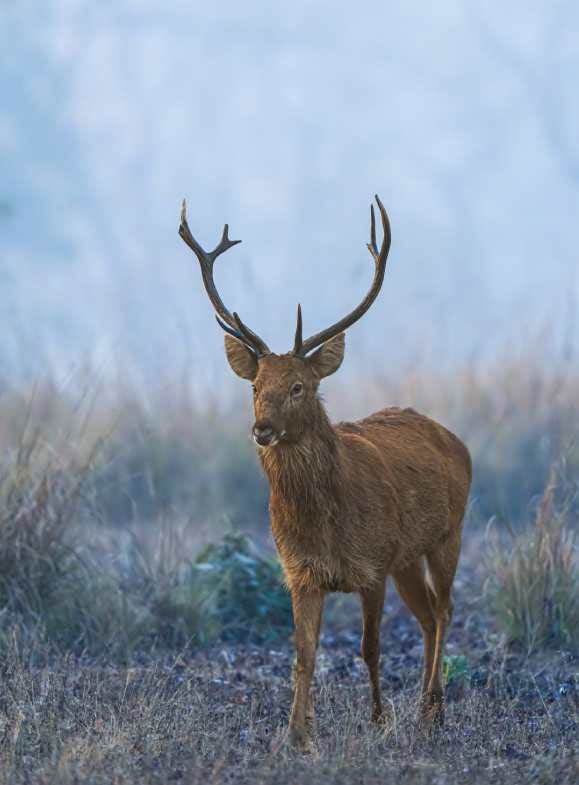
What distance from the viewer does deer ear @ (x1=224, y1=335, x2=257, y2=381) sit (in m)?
8.25

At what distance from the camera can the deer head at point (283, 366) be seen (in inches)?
310

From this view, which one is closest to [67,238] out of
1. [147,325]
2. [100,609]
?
[147,325]

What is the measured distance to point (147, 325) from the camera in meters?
18.4

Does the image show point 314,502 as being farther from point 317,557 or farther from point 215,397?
point 215,397

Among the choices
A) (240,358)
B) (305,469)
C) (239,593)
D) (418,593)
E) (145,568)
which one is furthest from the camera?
(239,593)

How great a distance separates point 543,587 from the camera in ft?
34.1

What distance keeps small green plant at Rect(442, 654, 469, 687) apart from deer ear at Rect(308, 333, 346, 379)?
6.38 feet

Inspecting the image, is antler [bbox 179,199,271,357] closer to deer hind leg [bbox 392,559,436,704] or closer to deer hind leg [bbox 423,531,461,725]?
deer hind leg [bbox 423,531,461,725]

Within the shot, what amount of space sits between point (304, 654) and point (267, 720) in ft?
1.82

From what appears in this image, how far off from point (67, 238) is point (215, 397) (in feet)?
149

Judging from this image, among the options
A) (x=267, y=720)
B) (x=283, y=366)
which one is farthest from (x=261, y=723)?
(x=283, y=366)

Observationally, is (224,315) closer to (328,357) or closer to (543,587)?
(328,357)

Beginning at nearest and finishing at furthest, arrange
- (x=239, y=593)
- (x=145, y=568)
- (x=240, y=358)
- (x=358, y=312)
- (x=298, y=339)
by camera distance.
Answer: (x=298, y=339)
(x=240, y=358)
(x=358, y=312)
(x=145, y=568)
(x=239, y=593)

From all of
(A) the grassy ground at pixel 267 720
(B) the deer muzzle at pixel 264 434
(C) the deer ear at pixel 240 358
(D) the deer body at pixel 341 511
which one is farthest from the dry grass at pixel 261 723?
(C) the deer ear at pixel 240 358
